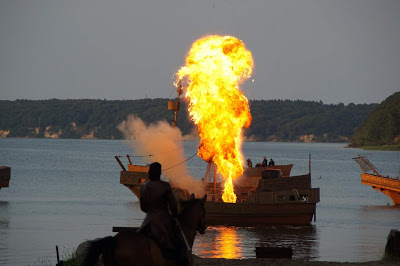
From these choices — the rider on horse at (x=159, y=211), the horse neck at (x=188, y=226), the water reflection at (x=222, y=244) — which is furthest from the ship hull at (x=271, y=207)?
the rider on horse at (x=159, y=211)

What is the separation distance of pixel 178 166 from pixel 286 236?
70.0ft

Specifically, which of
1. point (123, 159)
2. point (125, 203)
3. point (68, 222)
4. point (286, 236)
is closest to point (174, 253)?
point (286, 236)

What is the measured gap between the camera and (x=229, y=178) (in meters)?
43.7

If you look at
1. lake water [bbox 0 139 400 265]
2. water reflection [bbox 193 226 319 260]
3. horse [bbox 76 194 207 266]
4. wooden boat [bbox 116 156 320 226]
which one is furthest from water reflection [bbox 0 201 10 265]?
horse [bbox 76 194 207 266]

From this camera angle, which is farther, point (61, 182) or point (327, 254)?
point (61, 182)

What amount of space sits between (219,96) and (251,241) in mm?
9315

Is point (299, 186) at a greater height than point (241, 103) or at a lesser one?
lesser

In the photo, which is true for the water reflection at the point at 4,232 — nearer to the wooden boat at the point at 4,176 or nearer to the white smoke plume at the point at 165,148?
the wooden boat at the point at 4,176

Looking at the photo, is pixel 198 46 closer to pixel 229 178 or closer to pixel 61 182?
pixel 229 178

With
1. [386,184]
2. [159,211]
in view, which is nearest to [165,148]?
[386,184]

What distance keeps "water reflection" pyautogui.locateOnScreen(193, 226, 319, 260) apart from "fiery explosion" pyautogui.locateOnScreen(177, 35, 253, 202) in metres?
4.21

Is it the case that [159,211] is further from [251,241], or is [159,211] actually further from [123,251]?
[251,241]

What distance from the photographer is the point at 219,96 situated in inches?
1686

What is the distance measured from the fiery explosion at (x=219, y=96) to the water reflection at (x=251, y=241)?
4208 millimetres
